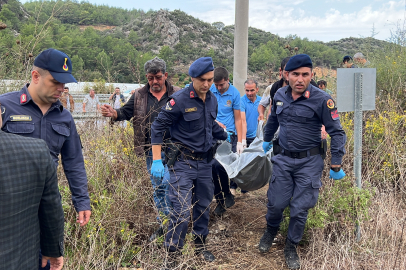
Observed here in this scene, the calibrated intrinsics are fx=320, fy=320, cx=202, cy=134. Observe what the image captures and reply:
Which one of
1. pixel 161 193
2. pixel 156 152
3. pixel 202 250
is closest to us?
pixel 156 152

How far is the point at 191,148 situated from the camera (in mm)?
3141

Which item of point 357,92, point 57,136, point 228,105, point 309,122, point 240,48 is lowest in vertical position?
point 57,136

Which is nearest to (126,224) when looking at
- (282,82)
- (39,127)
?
(39,127)

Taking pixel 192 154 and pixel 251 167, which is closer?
pixel 192 154

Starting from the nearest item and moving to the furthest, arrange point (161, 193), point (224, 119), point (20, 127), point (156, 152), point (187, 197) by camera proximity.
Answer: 1. point (20, 127)
2. point (187, 197)
3. point (156, 152)
4. point (161, 193)
5. point (224, 119)

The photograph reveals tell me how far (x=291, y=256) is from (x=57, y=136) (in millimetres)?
2450

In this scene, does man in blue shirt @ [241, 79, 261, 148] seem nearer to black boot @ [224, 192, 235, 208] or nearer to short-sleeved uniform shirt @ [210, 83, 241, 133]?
short-sleeved uniform shirt @ [210, 83, 241, 133]

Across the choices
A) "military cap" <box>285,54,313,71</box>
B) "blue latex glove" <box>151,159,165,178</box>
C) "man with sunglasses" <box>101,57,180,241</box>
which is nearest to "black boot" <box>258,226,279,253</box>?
"man with sunglasses" <box>101,57,180,241</box>

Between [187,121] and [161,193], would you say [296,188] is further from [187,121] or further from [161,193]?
[161,193]

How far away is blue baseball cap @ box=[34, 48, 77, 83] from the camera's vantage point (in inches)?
80.3

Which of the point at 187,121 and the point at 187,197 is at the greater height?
the point at 187,121

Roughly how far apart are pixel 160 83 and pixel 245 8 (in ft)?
15.3

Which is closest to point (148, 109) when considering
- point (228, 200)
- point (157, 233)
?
point (157, 233)

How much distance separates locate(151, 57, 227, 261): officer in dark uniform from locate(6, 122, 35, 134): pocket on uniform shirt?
1.25 m
